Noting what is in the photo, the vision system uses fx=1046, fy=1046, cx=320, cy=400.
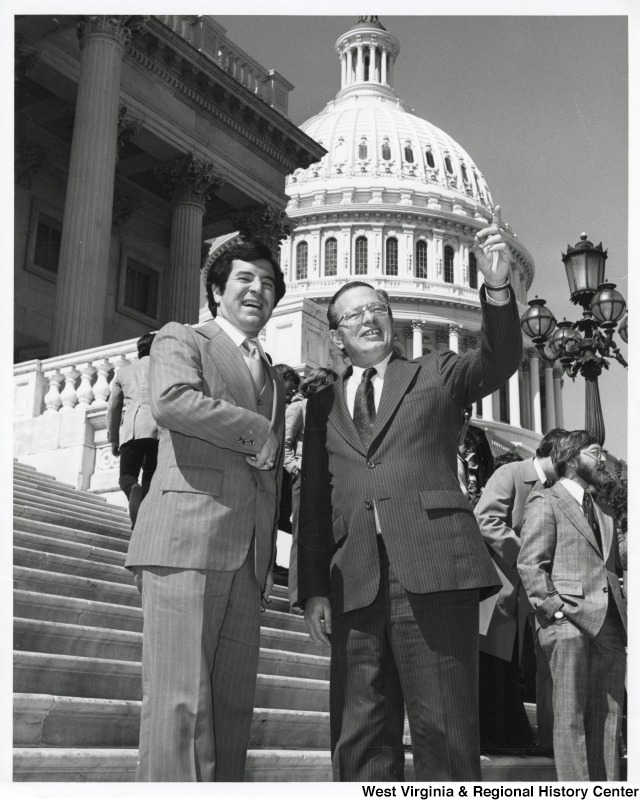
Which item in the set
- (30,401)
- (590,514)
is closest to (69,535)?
(590,514)

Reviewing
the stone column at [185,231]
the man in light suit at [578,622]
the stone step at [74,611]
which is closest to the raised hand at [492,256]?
the man in light suit at [578,622]

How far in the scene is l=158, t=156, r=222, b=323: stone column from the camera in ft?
77.3

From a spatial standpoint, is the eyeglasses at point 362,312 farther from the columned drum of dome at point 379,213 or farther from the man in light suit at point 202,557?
the columned drum of dome at point 379,213

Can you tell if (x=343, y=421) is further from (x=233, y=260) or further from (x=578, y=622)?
(x=578, y=622)

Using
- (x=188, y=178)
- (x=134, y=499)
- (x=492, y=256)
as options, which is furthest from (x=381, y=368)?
(x=188, y=178)

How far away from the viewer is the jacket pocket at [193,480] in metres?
3.84

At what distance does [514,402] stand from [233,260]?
24.2m

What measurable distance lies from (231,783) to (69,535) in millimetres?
4748

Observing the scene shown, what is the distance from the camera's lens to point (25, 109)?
21.9m

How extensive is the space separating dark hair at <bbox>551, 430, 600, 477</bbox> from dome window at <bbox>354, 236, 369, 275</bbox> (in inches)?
913

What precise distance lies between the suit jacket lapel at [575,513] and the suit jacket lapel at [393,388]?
2.03 metres

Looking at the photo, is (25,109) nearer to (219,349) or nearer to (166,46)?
(166,46)

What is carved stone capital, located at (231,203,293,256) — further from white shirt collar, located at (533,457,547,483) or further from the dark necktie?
the dark necktie
